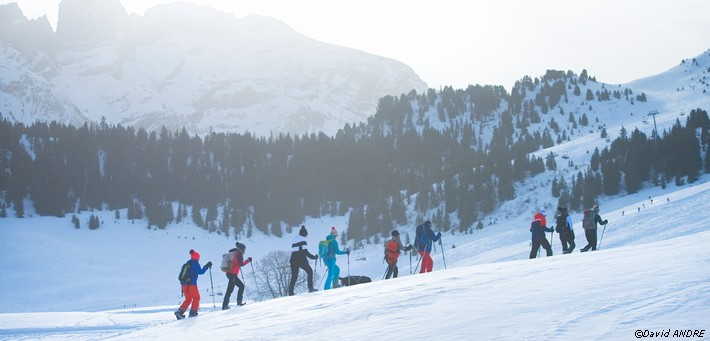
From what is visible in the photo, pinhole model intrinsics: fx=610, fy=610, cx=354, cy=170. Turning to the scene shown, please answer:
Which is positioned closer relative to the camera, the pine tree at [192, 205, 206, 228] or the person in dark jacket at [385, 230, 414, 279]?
the person in dark jacket at [385, 230, 414, 279]

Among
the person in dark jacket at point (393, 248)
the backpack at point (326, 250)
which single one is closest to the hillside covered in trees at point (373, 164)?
the person in dark jacket at point (393, 248)

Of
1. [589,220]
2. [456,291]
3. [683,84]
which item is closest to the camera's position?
[456,291]

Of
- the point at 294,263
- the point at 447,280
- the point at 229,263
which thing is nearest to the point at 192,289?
the point at 229,263

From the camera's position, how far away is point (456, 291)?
11992 mm

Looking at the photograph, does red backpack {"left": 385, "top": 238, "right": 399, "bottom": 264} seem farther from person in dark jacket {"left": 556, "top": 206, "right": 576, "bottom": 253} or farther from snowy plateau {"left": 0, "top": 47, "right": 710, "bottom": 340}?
person in dark jacket {"left": 556, "top": 206, "right": 576, "bottom": 253}

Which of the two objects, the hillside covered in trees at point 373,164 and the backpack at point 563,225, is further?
the hillside covered in trees at point 373,164

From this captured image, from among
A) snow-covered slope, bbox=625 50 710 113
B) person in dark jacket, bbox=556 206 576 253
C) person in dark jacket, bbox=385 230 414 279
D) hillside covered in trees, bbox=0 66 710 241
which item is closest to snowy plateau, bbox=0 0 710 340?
snow-covered slope, bbox=625 50 710 113

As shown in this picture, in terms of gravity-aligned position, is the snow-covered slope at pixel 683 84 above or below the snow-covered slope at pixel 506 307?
above

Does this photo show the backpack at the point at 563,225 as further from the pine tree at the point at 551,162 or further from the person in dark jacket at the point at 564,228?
the pine tree at the point at 551,162

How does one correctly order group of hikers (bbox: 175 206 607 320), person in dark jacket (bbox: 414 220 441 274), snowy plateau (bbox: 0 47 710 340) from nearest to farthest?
snowy plateau (bbox: 0 47 710 340) → group of hikers (bbox: 175 206 607 320) → person in dark jacket (bbox: 414 220 441 274)

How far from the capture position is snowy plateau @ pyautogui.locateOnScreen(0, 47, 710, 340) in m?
8.27

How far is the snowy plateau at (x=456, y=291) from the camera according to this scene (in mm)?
8266

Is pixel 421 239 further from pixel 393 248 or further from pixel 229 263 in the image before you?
pixel 229 263

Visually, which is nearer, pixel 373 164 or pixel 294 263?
pixel 294 263
